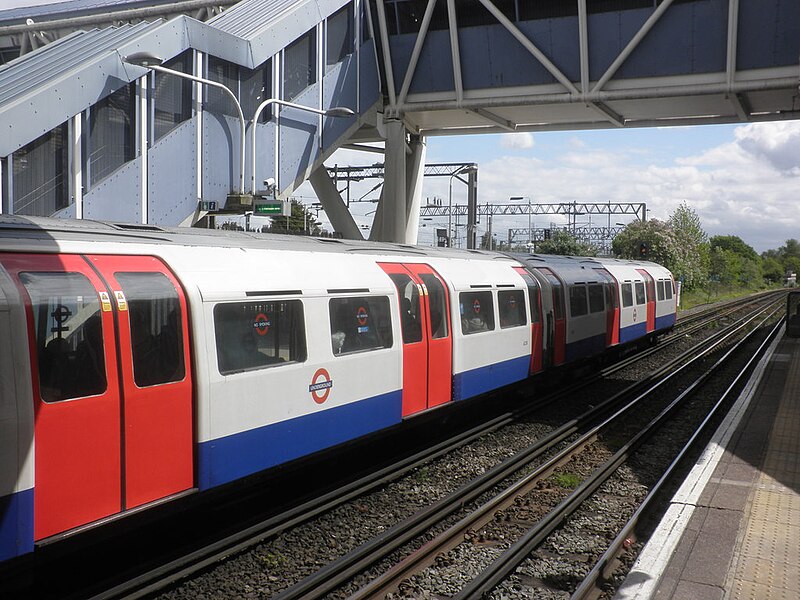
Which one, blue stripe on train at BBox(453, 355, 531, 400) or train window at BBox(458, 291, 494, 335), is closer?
blue stripe on train at BBox(453, 355, 531, 400)

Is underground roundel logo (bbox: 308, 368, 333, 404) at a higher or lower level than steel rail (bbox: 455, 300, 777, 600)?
higher

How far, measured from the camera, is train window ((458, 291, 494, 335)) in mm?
11516

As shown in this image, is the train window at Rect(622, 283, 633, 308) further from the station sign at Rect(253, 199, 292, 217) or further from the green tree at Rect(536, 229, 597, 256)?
the green tree at Rect(536, 229, 597, 256)

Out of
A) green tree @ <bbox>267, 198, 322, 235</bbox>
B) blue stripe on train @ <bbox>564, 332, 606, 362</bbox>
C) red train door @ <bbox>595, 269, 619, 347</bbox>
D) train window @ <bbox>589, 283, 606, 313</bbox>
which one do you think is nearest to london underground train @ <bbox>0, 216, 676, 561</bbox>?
blue stripe on train @ <bbox>564, 332, 606, 362</bbox>

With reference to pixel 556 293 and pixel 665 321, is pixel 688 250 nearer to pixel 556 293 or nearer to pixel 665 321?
pixel 665 321

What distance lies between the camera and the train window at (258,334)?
6918 mm

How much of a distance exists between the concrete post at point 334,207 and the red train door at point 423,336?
Result: 1598 cm

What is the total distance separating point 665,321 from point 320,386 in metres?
20.8

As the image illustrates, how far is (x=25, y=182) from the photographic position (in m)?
14.1

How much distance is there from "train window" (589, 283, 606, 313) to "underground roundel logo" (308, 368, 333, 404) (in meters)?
10.6

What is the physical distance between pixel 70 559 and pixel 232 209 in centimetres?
1288

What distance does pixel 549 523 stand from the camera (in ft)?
25.6

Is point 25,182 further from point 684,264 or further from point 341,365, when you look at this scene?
point 684,264

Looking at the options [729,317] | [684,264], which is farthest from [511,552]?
[684,264]
